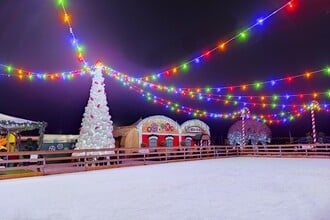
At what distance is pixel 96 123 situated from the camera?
41.1 feet

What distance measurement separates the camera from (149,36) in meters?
13.4

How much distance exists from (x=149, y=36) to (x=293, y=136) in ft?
67.4

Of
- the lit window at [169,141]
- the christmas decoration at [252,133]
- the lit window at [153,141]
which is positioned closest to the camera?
the lit window at [153,141]

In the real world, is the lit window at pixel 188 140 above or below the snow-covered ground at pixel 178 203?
above

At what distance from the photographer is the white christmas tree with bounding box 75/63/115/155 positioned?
12414 millimetres

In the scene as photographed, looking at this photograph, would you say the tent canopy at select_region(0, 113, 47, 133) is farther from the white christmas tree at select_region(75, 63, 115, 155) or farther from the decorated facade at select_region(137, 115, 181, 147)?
the decorated facade at select_region(137, 115, 181, 147)

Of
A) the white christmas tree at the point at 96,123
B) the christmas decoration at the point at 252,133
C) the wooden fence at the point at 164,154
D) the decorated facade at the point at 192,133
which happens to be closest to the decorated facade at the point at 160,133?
the decorated facade at the point at 192,133

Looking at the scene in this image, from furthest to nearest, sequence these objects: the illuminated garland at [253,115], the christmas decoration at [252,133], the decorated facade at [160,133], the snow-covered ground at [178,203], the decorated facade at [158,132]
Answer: the christmas decoration at [252,133] < the illuminated garland at [253,115] < the decorated facade at [158,132] < the decorated facade at [160,133] < the snow-covered ground at [178,203]

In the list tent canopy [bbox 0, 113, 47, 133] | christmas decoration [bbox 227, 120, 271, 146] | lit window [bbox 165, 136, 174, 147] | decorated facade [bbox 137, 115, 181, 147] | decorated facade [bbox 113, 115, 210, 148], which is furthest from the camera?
christmas decoration [bbox 227, 120, 271, 146]

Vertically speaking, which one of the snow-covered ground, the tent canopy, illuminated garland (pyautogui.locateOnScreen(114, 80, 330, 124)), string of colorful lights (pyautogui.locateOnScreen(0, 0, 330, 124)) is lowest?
the snow-covered ground

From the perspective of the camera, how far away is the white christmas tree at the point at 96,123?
12.4 m

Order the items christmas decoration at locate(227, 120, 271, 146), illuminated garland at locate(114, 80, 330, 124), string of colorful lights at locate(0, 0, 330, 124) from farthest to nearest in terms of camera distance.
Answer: christmas decoration at locate(227, 120, 271, 146), illuminated garland at locate(114, 80, 330, 124), string of colorful lights at locate(0, 0, 330, 124)

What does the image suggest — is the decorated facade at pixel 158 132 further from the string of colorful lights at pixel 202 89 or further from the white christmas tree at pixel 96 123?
the white christmas tree at pixel 96 123

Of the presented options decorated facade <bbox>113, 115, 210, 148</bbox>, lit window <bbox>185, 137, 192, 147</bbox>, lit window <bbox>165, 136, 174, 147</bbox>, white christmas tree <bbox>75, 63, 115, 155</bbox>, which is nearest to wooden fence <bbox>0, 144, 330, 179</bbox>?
white christmas tree <bbox>75, 63, 115, 155</bbox>
